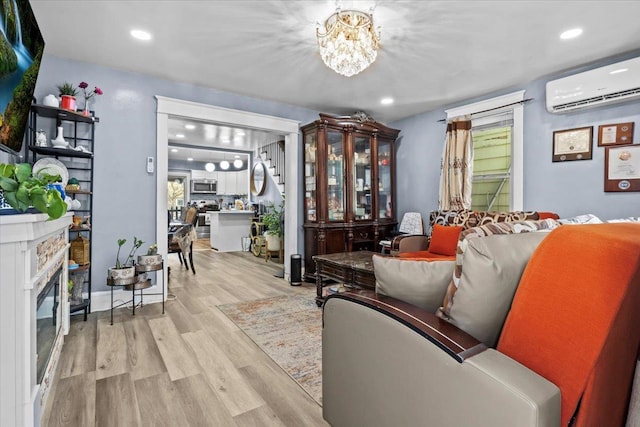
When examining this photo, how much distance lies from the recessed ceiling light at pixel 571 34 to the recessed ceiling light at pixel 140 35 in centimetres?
339

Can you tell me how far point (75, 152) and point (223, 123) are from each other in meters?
1.55

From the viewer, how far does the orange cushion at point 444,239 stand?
3258 mm

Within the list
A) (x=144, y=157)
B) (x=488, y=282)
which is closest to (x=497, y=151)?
(x=488, y=282)

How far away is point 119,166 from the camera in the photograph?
3.30 m

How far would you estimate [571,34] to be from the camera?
2.60 meters

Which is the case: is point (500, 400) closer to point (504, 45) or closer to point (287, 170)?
point (504, 45)

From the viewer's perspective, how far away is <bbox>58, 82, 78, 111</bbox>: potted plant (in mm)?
2836

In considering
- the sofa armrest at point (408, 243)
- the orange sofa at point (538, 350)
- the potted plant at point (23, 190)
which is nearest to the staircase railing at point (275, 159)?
the sofa armrest at point (408, 243)

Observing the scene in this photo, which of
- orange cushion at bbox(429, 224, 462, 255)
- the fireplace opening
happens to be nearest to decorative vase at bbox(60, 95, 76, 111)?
the fireplace opening

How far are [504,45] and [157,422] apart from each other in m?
3.69

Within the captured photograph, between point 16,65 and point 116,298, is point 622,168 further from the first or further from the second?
point 116,298

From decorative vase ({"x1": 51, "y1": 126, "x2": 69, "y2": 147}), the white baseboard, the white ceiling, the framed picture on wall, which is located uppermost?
the white ceiling

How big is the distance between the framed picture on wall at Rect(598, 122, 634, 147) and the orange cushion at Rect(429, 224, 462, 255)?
1568 millimetres

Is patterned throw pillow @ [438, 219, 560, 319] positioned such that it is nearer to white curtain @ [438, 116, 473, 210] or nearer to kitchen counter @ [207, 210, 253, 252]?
white curtain @ [438, 116, 473, 210]
